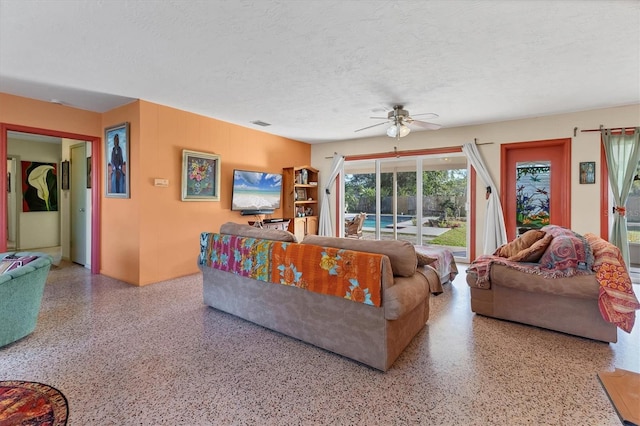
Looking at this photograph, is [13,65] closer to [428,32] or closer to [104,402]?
[104,402]

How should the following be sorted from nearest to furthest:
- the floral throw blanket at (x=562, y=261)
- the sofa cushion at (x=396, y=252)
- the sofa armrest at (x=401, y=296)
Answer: the sofa armrest at (x=401, y=296)
the sofa cushion at (x=396, y=252)
the floral throw blanket at (x=562, y=261)

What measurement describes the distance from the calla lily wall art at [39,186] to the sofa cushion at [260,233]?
18.9 ft

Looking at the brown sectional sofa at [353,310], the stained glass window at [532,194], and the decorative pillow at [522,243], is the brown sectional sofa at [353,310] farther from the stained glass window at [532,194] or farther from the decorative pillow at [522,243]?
the stained glass window at [532,194]

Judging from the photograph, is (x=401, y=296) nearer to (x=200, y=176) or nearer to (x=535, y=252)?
(x=535, y=252)

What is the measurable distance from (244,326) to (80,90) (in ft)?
11.1

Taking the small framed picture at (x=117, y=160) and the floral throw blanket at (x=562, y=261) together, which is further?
the small framed picture at (x=117, y=160)

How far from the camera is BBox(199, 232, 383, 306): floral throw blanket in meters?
2.07

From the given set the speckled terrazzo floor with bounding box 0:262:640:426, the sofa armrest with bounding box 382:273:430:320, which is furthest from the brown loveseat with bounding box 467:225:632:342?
the sofa armrest with bounding box 382:273:430:320

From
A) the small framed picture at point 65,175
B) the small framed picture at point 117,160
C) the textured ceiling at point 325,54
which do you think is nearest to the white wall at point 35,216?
the small framed picture at point 65,175

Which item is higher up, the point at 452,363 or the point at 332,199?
the point at 332,199

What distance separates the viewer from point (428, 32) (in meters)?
2.31

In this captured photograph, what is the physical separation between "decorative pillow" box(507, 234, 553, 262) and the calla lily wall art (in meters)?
8.53

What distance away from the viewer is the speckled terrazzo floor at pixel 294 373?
1671 mm

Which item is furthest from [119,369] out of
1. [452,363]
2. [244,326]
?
[452,363]
